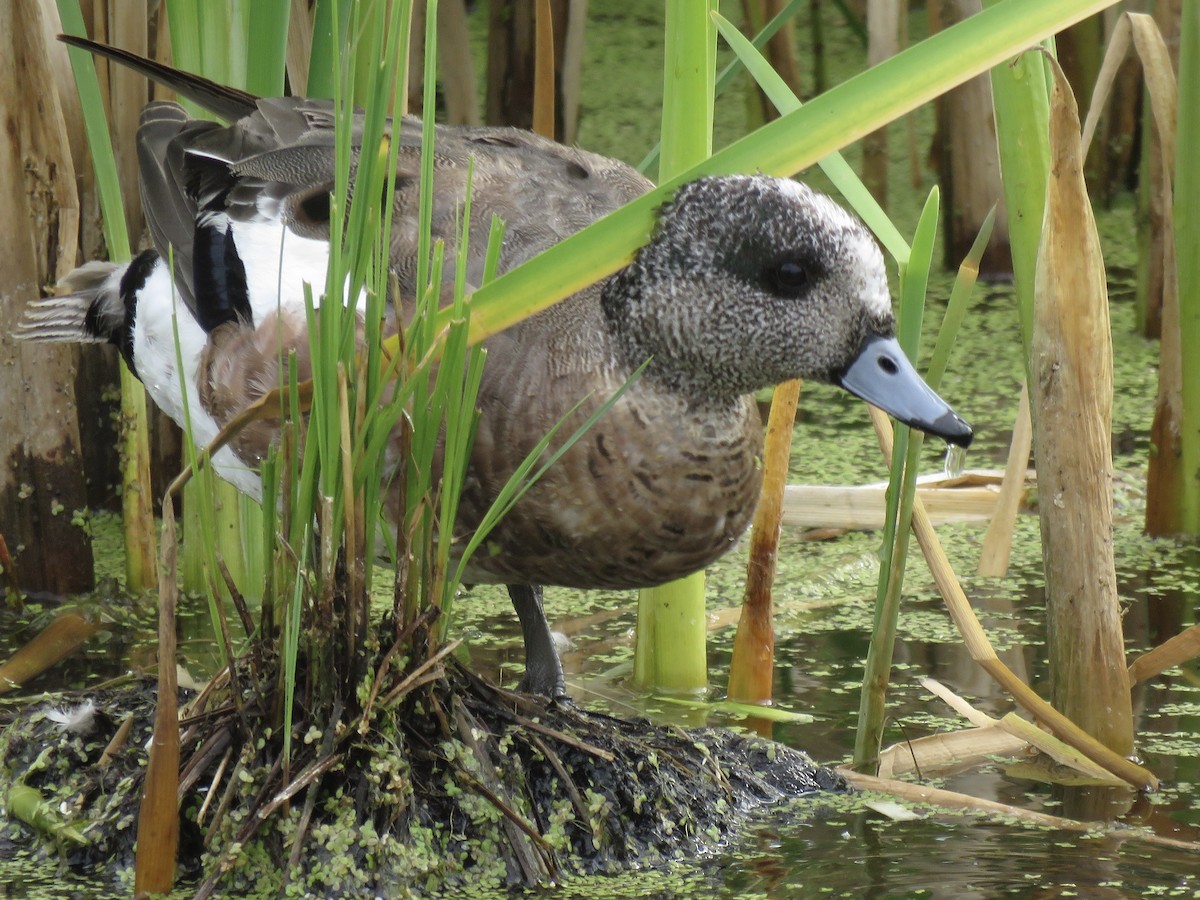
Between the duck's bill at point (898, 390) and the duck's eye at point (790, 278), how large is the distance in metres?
0.10

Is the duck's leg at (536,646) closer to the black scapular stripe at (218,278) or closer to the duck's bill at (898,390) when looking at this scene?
the black scapular stripe at (218,278)

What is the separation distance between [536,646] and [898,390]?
0.78 metres

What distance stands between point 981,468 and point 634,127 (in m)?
2.14

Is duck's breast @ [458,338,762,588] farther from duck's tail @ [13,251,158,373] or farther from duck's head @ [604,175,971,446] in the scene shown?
duck's tail @ [13,251,158,373]

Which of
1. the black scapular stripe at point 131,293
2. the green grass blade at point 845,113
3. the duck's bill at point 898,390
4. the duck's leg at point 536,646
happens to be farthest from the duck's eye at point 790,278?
the black scapular stripe at point 131,293

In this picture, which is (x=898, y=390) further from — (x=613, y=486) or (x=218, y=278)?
(x=218, y=278)

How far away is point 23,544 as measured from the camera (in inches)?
116

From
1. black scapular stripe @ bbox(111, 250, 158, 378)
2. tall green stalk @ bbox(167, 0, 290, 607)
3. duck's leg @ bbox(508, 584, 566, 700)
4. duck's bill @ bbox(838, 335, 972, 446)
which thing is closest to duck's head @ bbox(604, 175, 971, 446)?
duck's bill @ bbox(838, 335, 972, 446)

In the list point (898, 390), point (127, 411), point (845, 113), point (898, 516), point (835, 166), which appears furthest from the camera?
point (127, 411)

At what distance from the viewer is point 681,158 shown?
2.25m

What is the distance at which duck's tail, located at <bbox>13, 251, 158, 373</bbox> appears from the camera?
8.61 ft

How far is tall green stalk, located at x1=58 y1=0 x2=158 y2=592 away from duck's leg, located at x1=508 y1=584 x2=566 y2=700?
2.71 feet

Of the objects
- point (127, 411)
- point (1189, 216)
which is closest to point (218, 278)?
point (127, 411)

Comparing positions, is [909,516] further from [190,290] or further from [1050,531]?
[190,290]
